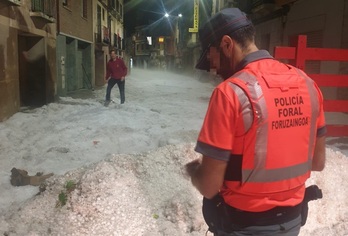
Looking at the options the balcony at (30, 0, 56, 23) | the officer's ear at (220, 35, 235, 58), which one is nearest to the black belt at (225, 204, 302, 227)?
the officer's ear at (220, 35, 235, 58)

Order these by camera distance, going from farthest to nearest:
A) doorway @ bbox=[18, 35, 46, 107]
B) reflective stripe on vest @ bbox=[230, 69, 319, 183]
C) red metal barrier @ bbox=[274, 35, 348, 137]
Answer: doorway @ bbox=[18, 35, 46, 107]
red metal barrier @ bbox=[274, 35, 348, 137]
reflective stripe on vest @ bbox=[230, 69, 319, 183]

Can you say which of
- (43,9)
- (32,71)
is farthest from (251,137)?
(32,71)

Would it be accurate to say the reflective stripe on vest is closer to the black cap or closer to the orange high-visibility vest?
the orange high-visibility vest

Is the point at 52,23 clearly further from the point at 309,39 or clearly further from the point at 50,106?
the point at 309,39

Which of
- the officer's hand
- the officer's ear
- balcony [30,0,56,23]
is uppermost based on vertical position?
balcony [30,0,56,23]

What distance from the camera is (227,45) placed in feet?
4.92

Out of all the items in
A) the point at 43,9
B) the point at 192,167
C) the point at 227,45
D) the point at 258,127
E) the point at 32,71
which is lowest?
the point at 192,167

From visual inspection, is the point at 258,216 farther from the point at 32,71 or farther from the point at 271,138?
the point at 32,71

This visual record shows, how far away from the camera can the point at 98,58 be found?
73.9ft

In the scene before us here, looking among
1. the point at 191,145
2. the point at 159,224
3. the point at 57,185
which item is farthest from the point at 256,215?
the point at 191,145

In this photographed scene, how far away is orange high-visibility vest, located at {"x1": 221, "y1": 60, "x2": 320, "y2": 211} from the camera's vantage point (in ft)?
4.51

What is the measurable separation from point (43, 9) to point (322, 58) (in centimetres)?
884

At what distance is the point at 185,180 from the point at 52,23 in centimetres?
1019

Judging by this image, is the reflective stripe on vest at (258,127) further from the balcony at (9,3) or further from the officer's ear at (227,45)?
the balcony at (9,3)
